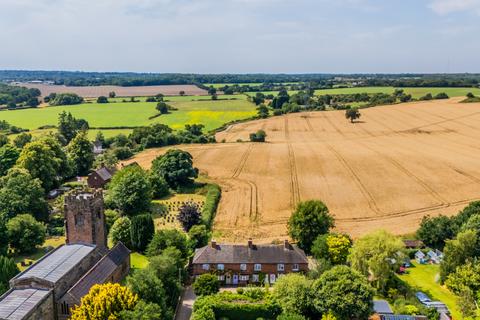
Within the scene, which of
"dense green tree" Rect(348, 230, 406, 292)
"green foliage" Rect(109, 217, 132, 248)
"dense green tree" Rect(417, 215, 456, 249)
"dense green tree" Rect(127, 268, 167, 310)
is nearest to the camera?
"dense green tree" Rect(127, 268, 167, 310)

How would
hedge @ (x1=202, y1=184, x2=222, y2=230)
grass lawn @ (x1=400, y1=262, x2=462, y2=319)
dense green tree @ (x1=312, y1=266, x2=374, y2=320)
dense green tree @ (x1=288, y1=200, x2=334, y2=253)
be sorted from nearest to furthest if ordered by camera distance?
dense green tree @ (x1=312, y1=266, x2=374, y2=320)
grass lawn @ (x1=400, y1=262, x2=462, y2=319)
dense green tree @ (x1=288, y1=200, x2=334, y2=253)
hedge @ (x1=202, y1=184, x2=222, y2=230)

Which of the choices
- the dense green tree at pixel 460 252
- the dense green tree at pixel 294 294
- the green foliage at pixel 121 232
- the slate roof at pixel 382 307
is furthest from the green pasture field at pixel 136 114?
the slate roof at pixel 382 307

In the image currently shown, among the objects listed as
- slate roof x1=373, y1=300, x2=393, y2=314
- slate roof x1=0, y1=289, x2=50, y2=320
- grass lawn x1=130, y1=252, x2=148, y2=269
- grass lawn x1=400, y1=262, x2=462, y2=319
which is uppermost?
slate roof x1=0, y1=289, x2=50, y2=320

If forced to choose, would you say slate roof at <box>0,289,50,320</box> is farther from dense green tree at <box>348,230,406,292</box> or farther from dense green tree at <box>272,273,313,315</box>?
dense green tree at <box>348,230,406,292</box>

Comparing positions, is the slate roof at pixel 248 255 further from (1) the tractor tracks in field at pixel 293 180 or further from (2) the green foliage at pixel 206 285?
(1) the tractor tracks in field at pixel 293 180

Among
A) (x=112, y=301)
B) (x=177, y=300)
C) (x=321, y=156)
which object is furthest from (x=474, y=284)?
(x=321, y=156)

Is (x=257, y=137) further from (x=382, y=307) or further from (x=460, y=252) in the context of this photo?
(x=382, y=307)

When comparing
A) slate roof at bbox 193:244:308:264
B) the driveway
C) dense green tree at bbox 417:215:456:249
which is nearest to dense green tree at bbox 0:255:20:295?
the driveway

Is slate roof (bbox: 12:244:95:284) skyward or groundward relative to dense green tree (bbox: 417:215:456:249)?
skyward
